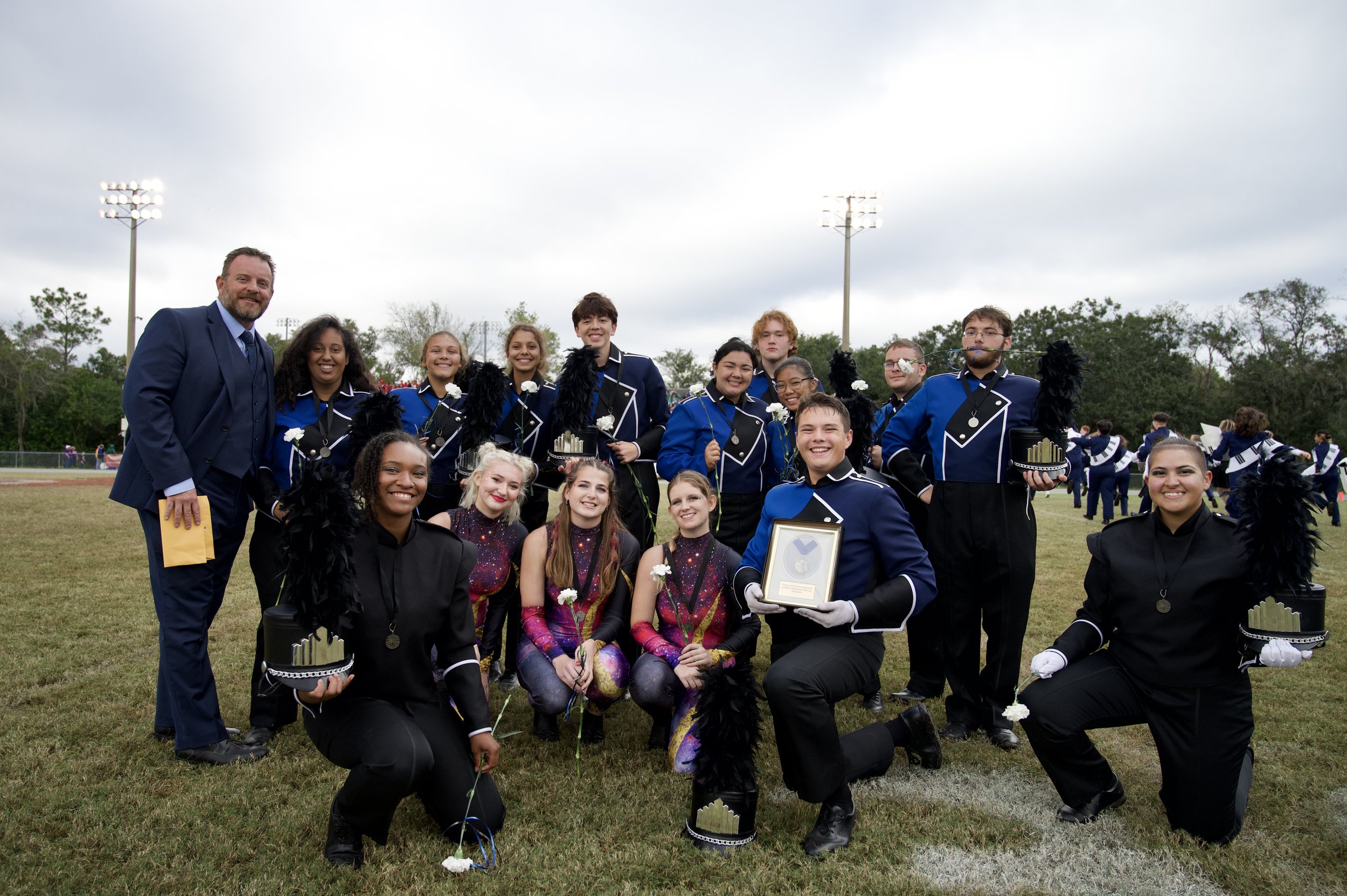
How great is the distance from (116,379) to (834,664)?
240 feet

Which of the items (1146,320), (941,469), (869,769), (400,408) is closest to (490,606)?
(400,408)

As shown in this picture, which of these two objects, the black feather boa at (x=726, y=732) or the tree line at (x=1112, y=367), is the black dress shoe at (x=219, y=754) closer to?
the black feather boa at (x=726, y=732)

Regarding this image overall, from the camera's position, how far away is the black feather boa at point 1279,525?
9.76 feet

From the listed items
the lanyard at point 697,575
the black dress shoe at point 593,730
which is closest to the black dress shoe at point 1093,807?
the lanyard at point 697,575

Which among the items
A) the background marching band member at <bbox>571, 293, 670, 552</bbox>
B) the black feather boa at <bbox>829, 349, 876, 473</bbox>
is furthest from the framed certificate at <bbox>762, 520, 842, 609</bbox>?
the background marching band member at <bbox>571, 293, 670, 552</bbox>

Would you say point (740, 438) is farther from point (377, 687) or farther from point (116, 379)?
point (116, 379)

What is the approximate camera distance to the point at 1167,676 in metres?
3.31

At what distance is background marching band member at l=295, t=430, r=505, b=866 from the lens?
295 centimetres

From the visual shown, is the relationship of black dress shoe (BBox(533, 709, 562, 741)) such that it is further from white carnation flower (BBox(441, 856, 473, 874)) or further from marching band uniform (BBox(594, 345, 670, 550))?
white carnation flower (BBox(441, 856, 473, 874))

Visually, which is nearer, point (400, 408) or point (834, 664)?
point (834, 664)

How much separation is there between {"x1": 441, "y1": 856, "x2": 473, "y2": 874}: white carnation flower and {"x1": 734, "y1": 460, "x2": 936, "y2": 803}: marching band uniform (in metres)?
1.29

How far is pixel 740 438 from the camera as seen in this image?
16.7 ft

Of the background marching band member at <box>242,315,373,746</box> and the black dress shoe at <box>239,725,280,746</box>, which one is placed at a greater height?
the background marching band member at <box>242,315,373,746</box>

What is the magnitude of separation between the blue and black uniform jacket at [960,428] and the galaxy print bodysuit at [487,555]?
2.29 metres
